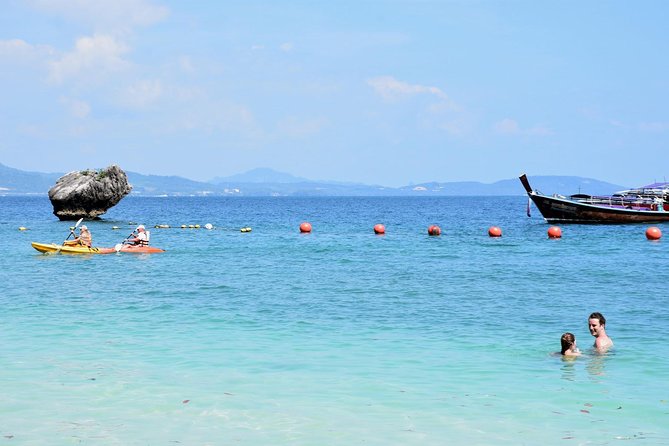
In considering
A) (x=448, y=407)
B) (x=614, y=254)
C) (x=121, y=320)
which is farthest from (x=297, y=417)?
(x=614, y=254)

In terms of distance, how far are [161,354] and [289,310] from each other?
7113mm

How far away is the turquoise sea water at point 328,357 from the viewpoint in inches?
467

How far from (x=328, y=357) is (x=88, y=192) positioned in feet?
219

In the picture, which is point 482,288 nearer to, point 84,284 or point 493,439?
point 84,284

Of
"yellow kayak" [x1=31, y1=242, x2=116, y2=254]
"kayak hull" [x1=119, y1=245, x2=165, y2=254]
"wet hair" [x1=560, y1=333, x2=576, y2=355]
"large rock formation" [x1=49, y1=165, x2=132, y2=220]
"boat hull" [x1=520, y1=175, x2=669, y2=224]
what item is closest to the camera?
"wet hair" [x1=560, y1=333, x2=576, y2=355]

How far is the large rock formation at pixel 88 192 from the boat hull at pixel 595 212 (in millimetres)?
40099

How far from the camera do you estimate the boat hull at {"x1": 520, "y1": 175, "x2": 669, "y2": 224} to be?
68.0 meters

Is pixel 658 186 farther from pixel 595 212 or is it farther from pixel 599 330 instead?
pixel 599 330

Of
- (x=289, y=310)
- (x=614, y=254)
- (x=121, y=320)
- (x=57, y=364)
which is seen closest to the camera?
(x=57, y=364)

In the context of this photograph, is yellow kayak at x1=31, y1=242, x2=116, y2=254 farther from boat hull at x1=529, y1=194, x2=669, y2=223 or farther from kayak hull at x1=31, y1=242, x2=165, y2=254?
boat hull at x1=529, y1=194, x2=669, y2=223

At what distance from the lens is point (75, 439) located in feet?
36.5

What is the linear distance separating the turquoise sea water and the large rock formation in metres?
44.9

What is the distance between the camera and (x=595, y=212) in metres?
68.4

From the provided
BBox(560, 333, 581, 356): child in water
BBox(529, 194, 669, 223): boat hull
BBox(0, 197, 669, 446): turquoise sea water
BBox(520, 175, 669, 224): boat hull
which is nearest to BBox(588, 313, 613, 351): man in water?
BBox(0, 197, 669, 446): turquoise sea water
